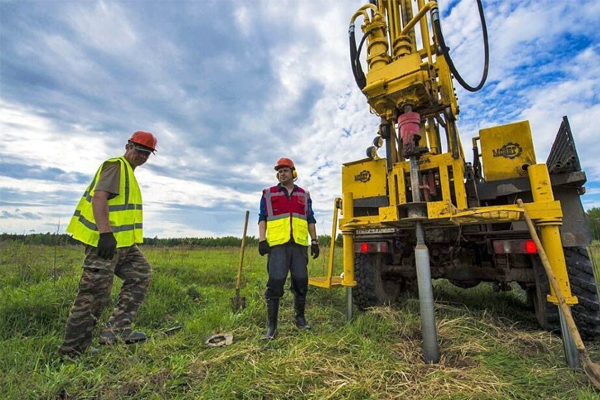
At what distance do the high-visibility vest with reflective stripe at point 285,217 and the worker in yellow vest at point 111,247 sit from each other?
1.27 m

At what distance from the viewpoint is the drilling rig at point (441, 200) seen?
7.91ft

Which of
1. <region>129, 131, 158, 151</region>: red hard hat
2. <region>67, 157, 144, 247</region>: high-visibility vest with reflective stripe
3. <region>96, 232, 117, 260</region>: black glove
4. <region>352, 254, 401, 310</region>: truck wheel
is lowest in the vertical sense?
<region>352, 254, 401, 310</region>: truck wheel

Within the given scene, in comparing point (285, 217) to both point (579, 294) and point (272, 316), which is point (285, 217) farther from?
point (579, 294)

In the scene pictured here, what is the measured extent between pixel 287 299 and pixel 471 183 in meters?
2.93

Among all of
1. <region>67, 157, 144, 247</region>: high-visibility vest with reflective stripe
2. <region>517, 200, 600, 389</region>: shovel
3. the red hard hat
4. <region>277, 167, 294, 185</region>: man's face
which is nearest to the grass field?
<region>517, 200, 600, 389</region>: shovel

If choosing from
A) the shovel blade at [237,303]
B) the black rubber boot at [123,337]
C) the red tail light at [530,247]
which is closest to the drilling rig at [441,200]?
the red tail light at [530,247]

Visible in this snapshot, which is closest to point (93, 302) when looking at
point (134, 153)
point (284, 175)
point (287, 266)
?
point (134, 153)

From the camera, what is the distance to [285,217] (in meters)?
3.35

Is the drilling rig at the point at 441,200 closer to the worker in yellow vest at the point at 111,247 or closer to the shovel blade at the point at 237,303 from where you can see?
the shovel blade at the point at 237,303

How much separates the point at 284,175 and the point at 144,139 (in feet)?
4.78

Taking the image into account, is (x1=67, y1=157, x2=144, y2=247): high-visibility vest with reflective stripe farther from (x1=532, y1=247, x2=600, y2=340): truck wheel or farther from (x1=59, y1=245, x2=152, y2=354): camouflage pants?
(x1=532, y1=247, x2=600, y2=340): truck wheel

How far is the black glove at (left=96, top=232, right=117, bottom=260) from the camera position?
242 centimetres

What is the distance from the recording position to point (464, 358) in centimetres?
236

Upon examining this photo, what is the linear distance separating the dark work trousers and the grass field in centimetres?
43
